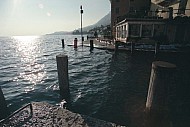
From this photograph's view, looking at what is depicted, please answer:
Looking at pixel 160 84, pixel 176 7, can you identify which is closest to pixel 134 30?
pixel 176 7

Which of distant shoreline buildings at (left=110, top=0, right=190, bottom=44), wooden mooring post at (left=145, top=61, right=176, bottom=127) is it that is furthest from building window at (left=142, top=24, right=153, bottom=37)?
wooden mooring post at (left=145, top=61, right=176, bottom=127)

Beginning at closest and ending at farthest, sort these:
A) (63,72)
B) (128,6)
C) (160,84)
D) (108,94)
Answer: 1. (160,84)
2. (63,72)
3. (108,94)
4. (128,6)

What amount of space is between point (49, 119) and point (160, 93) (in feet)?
14.0

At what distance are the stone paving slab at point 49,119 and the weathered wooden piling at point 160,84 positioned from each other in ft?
6.72

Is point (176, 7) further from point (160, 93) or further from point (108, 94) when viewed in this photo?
point (160, 93)

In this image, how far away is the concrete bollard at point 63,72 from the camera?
8.83m

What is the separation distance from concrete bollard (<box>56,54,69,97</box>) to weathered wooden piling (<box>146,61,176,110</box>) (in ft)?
16.0

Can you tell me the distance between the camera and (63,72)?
9.19 meters

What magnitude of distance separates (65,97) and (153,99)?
543 centimetres

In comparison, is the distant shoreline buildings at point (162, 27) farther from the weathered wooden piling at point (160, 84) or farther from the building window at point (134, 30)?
the weathered wooden piling at point (160, 84)

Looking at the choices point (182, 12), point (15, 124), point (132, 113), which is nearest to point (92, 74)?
point (132, 113)

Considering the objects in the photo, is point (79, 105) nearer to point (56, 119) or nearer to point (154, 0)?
point (56, 119)

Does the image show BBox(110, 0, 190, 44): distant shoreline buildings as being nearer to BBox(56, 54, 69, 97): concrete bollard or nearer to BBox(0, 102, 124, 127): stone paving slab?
BBox(56, 54, 69, 97): concrete bollard

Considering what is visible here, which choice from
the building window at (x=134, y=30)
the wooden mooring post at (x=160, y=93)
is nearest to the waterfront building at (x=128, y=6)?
the building window at (x=134, y=30)
